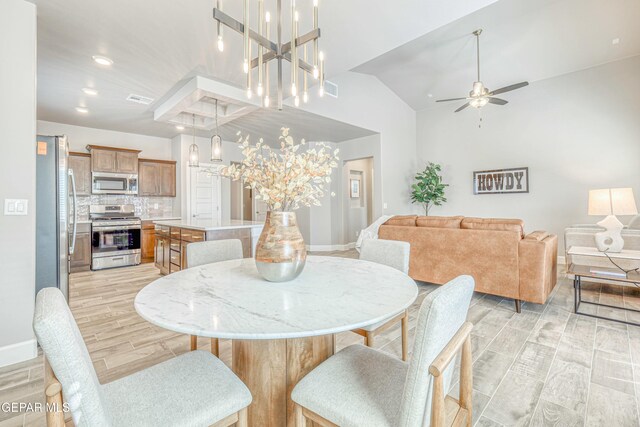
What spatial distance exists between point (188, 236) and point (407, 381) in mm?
3545

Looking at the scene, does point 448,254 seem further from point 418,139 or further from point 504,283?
point 418,139

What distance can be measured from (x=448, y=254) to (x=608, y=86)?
4510mm

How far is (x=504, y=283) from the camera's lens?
304 cm

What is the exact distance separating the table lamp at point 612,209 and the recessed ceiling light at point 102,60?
18.1 ft

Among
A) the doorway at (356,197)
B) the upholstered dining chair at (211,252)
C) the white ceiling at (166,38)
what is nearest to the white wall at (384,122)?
the doorway at (356,197)

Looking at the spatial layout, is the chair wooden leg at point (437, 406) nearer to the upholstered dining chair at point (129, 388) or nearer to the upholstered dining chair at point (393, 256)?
the upholstered dining chair at point (129, 388)

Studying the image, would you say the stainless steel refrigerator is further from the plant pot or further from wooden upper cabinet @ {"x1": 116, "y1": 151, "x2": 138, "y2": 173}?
wooden upper cabinet @ {"x1": 116, "y1": 151, "x2": 138, "y2": 173}

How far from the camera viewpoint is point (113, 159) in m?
5.48

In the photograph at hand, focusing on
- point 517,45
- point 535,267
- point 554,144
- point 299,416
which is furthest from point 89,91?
point 554,144

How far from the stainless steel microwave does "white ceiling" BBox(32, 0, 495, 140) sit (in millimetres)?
1653

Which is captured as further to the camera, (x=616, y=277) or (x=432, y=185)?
(x=432, y=185)

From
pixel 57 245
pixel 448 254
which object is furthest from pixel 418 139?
pixel 57 245

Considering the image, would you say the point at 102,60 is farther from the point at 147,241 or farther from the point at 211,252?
the point at 147,241

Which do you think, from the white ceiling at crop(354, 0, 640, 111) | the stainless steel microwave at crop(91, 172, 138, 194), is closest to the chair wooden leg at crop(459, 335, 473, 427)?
the white ceiling at crop(354, 0, 640, 111)
